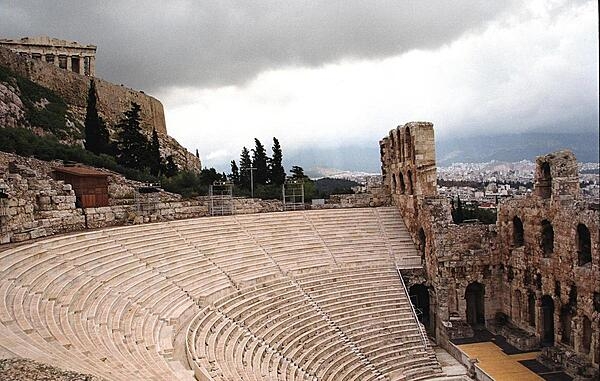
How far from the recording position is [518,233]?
22703mm

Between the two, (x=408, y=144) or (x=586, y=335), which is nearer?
(x=586, y=335)

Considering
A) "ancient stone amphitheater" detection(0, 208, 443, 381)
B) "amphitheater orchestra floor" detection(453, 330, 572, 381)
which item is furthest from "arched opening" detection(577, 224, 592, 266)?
"ancient stone amphitheater" detection(0, 208, 443, 381)

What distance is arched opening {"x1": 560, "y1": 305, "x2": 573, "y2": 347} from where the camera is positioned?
1889 cm

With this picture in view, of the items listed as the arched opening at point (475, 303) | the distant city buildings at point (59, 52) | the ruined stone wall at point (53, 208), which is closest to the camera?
the ruined stone wall at point (53, 208)

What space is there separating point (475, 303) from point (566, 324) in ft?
16.8

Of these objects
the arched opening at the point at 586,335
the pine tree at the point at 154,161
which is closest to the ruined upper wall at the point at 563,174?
the arched opening at the point at 586,335

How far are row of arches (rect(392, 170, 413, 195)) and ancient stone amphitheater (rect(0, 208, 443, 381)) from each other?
193 centimetres

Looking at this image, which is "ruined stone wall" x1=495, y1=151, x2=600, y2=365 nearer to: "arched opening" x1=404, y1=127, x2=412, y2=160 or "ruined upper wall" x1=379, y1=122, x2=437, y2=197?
"ruined upper wall" x1=379, y1=122, x2=437, y2=197

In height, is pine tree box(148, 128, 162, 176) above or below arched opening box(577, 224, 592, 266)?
above

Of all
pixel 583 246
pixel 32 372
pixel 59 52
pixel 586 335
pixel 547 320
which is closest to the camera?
pixel 32 372

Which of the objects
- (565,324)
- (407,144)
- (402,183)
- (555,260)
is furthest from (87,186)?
(565,324)

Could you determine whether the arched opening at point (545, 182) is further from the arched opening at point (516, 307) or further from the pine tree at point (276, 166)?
the pine tree at point (276, 166)

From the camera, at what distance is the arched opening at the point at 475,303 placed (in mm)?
23625

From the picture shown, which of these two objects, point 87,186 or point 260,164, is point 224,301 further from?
point 260,164
